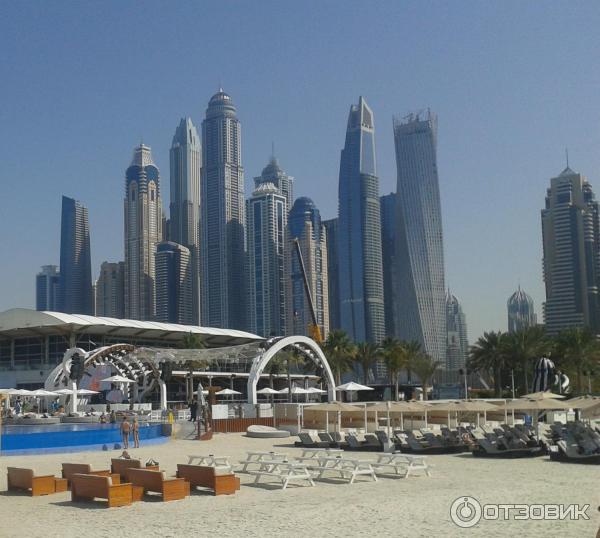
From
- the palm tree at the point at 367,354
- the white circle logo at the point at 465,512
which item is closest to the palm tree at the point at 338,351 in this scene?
the palm tree at the point at 367,354

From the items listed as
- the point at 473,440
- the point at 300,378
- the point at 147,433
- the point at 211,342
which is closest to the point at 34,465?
the point at 147,433

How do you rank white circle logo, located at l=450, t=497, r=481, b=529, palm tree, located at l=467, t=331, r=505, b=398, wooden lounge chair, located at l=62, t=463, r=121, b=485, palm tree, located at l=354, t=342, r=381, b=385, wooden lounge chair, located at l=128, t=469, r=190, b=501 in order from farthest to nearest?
palm tree, located at l=354, t=342, r=381, b=385 < palm tree, located at l=467, t=331, r=505, b=398 < wooden lounge chair, located at l=62, t=463, r=121, b=485 < wooden lounge chair, located at l=128, t=469, r=190, b=501 < white circle logo, located at l=450, t=497, r=481, b=529

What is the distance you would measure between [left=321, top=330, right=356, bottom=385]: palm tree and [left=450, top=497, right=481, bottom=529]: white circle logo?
62.9 meters

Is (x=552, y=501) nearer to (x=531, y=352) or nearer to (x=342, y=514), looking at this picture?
(x=342, y=514)

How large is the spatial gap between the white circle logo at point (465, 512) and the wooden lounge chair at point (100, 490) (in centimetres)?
598

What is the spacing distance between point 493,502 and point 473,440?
1209cm

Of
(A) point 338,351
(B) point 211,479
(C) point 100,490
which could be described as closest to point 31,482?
(C) point 100,490

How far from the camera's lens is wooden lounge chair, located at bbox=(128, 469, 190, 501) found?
1567 centimetres

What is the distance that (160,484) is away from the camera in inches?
622

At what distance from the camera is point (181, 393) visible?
8381cm

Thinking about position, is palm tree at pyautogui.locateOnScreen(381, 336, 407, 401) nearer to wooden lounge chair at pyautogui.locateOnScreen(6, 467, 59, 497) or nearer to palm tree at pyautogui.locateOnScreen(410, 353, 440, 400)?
palm tree at pyautogui.locateOnScreen(410, 353, 440, 400)

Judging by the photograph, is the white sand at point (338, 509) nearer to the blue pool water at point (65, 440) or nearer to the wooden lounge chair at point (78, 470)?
the wooden lounge chair at point (78, 470)

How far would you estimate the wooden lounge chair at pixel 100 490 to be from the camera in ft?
49.4

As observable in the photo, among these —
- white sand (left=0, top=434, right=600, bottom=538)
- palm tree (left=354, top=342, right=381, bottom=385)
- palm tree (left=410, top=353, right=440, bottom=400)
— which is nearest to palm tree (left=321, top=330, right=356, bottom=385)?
palm tree (left=354, top=342, right=381, bottom=385)
